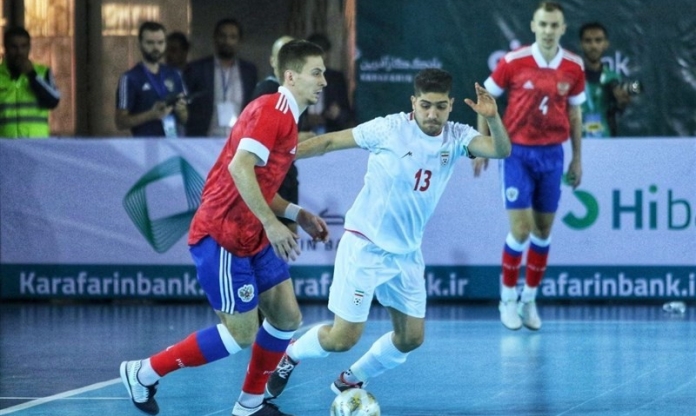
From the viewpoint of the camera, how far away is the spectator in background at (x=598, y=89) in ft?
46.1

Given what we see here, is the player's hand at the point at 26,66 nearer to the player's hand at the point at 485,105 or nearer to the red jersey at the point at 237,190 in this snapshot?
the red jersey at the point at 237,190

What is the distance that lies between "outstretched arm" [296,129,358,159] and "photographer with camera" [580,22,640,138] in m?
6.37

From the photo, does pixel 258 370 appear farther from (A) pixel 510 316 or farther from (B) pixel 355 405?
(A) pixel 510 316

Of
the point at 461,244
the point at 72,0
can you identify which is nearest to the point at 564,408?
the point at 461,244

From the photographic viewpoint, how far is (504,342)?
37.0 ft

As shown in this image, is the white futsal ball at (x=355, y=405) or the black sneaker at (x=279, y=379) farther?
the black sneaker at (x=279, y=379)

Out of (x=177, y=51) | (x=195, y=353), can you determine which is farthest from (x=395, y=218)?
(x=177, y=51)

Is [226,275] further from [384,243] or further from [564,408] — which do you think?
[564,408]

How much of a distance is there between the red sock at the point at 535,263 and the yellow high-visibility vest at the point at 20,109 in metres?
5.38

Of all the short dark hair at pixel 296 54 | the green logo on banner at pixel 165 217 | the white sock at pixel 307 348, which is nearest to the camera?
the short dark hair at pixel 296 54

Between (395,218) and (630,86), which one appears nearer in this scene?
(395,218)

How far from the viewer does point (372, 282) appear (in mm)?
8086

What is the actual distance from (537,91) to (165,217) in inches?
160

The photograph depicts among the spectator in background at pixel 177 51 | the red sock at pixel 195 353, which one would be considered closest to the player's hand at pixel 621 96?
the spectator in background at pixel 177 51
